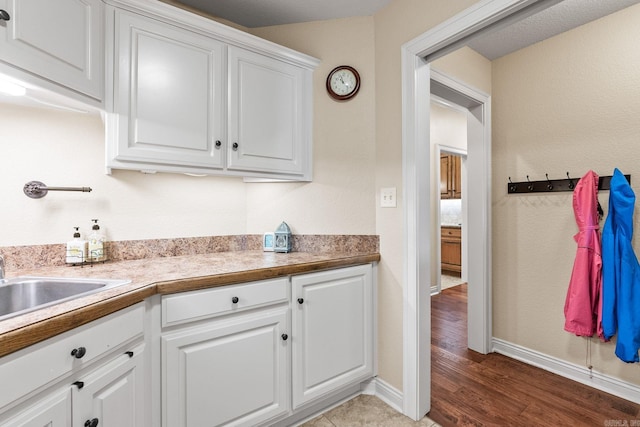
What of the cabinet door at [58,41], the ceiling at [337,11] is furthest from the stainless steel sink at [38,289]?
the ceiling at [337,11]

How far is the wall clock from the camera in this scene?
1.92 meters

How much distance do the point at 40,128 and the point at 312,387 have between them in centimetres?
193

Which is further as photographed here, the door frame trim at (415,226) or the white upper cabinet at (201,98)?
the door frame trim at (415,226)

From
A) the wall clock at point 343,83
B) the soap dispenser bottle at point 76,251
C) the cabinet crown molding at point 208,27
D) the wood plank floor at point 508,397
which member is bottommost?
the wood plank floor at point 508,397

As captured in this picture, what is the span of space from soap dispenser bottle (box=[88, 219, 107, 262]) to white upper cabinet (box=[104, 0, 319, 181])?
424 mm

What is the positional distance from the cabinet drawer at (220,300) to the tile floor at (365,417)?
0.78 meters

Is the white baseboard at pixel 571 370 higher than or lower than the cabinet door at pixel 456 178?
lower

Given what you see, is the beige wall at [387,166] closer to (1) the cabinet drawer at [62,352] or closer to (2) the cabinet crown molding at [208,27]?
(2) the cabinet crown molding at [208,27]

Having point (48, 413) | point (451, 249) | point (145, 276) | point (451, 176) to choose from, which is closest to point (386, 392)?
point (145, 276)

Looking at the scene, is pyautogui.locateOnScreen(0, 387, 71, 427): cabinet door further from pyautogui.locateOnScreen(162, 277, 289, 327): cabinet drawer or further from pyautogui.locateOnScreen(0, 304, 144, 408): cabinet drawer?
pyautogui.locateOnScreen(162, 277, 289, 327): cabinet drawer

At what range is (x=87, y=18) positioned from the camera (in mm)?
1278

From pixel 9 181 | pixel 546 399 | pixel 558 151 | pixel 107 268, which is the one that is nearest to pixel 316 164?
pixel 107 268

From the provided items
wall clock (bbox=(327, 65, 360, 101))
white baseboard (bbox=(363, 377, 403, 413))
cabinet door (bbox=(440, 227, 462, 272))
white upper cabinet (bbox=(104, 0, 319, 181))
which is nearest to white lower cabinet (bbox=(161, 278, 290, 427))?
white baseboard (bbox=(363, 377, 403, 413))

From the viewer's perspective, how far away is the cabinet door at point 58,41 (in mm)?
1025
